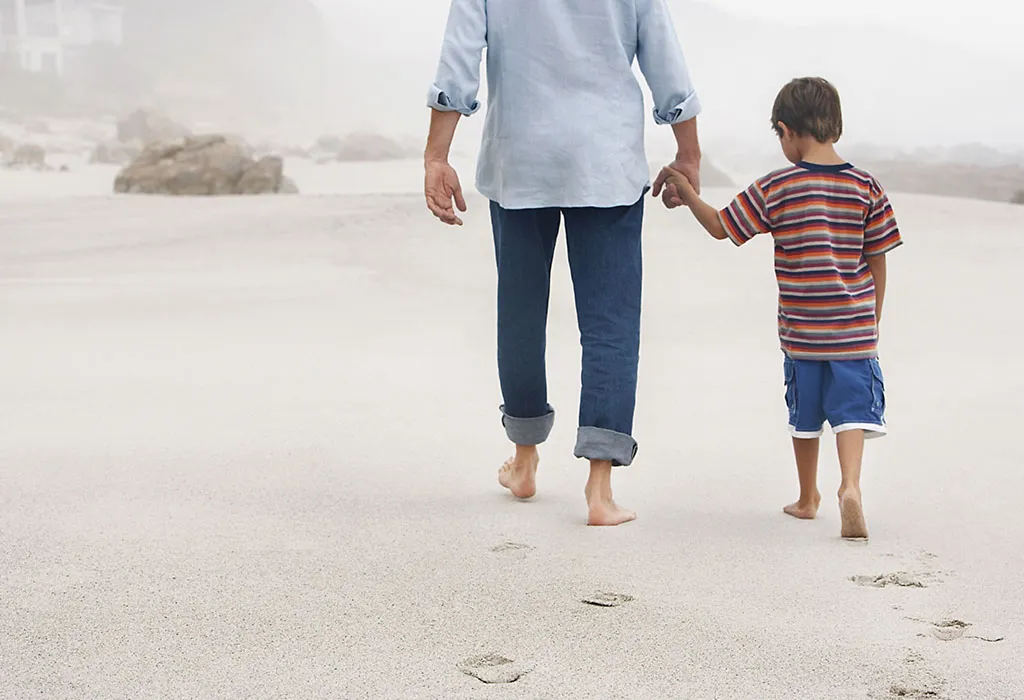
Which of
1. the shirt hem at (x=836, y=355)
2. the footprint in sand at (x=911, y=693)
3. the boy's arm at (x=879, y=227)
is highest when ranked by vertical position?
the boy's arm at (x=879, y=227)

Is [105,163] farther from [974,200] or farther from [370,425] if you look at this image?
[370,425]

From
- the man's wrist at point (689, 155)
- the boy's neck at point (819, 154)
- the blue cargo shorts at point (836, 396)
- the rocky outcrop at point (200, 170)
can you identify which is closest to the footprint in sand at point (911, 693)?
the blue cargo shorts at point (836, 396)

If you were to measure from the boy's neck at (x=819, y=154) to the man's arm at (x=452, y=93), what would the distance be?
56cm

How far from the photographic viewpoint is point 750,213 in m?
2.06

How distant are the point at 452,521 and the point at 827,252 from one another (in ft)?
2.51

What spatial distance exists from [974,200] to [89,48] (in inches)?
414

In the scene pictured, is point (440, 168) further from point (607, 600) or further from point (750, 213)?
point (607, 600)

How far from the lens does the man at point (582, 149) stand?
2.08m

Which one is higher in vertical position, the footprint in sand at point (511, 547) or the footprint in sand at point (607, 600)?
the footprint in sand at point (607, 600)

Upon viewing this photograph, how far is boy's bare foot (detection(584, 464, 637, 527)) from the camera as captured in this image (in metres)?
2.07

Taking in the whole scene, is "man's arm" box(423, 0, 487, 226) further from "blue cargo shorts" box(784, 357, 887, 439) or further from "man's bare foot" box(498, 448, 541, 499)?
"blue cargo shorts" box(784, 357, 887, 439)

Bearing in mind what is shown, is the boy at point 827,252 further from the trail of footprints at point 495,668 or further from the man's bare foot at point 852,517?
the trail of footprints at point 495,668

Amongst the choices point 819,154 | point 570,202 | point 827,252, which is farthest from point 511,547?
point 819,154

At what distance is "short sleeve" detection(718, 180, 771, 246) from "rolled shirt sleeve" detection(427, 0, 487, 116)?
0.48m
